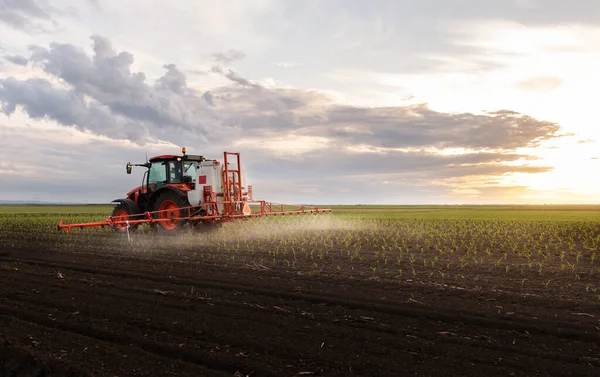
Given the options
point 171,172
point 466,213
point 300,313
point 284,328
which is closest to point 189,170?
point 171,172

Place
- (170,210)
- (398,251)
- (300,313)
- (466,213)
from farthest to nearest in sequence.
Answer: (466,213), (170,210), (398,251), (300,313)

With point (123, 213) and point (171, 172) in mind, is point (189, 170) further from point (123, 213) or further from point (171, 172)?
→ point (123, 213)

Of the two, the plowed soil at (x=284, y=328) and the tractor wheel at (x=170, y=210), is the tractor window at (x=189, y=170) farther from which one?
the plowed soil at (x=284, y=328)

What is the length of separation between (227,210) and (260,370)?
38.8 ft

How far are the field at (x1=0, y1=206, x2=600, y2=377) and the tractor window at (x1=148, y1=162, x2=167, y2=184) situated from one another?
522 cm

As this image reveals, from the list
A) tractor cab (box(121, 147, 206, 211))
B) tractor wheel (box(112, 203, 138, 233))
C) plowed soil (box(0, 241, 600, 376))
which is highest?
tractor cab (box(121, 147, 206, 211))

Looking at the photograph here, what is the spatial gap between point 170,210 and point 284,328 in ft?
36.0

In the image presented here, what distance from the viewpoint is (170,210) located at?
51.1 feet

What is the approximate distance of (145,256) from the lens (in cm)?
1153

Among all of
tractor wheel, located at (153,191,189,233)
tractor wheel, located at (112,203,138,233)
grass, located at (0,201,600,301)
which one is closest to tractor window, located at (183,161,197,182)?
tractor wheel, located at (153,191,189,233)

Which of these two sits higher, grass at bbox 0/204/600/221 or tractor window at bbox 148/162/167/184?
tractor window at bbox 148/162/167/184

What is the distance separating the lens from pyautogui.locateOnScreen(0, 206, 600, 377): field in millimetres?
4461

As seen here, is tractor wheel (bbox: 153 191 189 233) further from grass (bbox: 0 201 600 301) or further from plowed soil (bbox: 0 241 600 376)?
plowed soil (bbox: 0 241 600 376)

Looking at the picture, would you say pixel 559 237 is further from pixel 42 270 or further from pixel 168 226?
pixel 42 270
